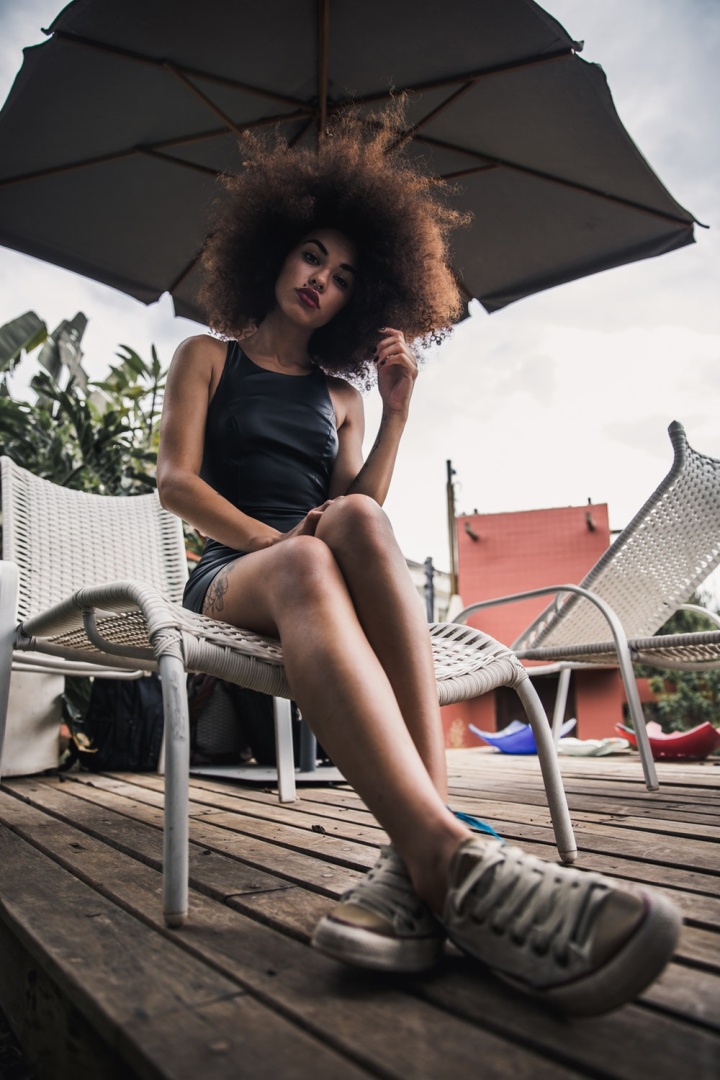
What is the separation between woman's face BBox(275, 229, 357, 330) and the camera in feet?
6.13

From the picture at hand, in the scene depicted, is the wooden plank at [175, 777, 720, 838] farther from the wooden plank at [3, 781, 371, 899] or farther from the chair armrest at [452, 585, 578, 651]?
the chair armrest at [452, 585, 578, 651]

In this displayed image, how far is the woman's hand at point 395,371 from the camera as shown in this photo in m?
1.74

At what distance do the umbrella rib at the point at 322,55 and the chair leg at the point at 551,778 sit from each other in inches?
94.7

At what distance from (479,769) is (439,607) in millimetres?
7577

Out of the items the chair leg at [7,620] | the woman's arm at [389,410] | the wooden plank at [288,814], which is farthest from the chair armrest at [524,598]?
the chair leg at [7,620]

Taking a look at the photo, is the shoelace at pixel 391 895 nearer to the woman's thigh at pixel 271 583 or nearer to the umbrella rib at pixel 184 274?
the woman's thigh at pixel 271 583

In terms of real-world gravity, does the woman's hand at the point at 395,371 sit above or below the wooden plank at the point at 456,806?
above

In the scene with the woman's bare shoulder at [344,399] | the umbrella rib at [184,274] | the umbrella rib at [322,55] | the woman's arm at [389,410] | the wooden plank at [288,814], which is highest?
the umbrella rib at [322,55]

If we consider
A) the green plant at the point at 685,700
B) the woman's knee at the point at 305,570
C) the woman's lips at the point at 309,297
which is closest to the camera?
the woman's knee at the point at 305,570

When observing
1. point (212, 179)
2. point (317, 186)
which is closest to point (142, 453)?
point (212, 179)

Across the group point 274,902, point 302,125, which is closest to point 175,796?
point 274,902

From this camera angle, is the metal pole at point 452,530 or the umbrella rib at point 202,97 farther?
the metal pole at point 452,530

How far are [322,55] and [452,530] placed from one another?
836 centimetres

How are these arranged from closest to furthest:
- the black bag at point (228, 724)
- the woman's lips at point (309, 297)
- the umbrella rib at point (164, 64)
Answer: the woman's lips at point (309, 297) → the umbrella rib at point (164, 64) → the black bag at point (228, 724)
